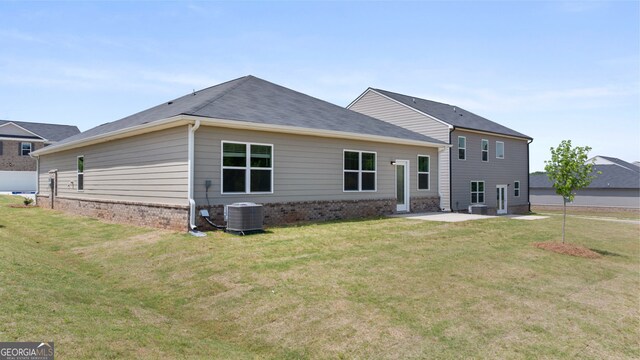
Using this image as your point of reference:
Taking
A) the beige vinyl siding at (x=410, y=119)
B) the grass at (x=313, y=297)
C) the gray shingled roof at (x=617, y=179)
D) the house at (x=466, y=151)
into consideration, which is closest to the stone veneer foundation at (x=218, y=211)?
the grass at (x=313, y=297)

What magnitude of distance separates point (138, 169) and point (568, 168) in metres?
13.4

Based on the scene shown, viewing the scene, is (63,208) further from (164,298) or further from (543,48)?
(543,48)

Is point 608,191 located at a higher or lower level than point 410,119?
lower

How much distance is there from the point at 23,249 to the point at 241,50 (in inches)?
379

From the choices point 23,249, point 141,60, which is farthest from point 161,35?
point 23,249

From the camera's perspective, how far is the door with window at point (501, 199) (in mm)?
26875

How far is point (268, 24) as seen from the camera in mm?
13531

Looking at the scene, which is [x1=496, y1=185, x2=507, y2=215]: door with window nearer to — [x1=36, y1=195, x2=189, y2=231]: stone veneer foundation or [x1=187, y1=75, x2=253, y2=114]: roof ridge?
[x1=187, y1=75, x2=253, y2=114]: roof ridge

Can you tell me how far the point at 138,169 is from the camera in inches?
546

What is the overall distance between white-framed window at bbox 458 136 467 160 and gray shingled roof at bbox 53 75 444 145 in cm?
511

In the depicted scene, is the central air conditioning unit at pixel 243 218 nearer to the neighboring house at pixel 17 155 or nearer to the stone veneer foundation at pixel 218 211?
the stone veneer foundation at pixel 218 211

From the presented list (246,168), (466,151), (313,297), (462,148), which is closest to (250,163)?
(246,168)

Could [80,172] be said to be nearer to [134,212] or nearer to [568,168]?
[134,212]

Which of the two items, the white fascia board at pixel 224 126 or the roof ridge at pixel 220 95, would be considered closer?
the white fascia board at pixel 224 126
